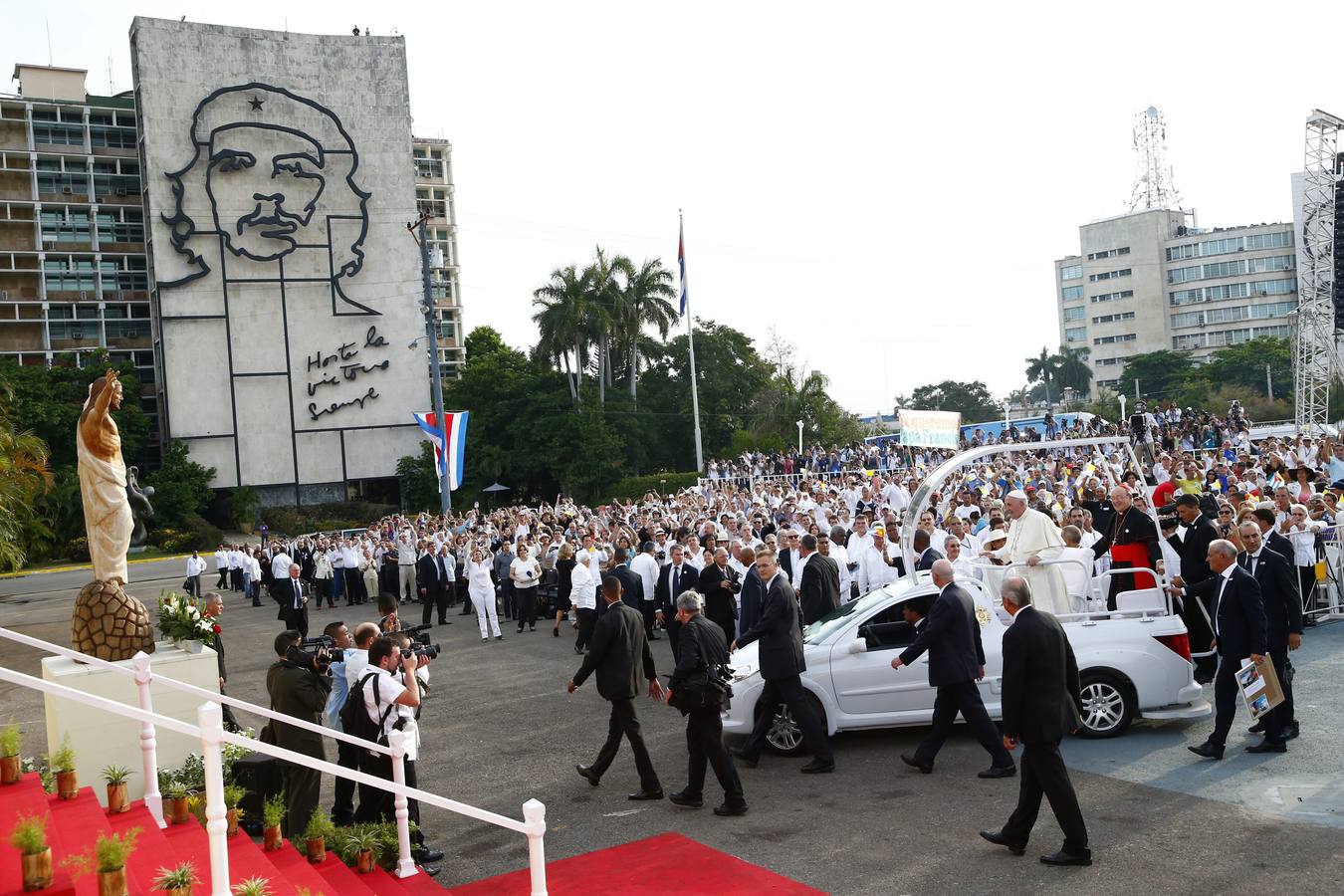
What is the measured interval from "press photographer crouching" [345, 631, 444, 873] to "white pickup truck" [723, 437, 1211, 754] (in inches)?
136

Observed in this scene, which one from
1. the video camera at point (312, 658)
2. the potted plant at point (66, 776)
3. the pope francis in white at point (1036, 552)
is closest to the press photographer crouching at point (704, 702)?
the video camera at point (312, 658)

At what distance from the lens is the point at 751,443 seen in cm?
4994

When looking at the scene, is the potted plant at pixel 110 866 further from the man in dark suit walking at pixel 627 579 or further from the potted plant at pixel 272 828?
the man in dark suit walking at pixel 627 579

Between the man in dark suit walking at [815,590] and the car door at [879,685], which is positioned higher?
the man in dark suit walking at [815,590]

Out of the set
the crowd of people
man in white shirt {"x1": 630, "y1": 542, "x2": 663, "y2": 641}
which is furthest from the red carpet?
man in white shirt {"x1": 630, "y1": 542, "x2": 663, "y2": 641}

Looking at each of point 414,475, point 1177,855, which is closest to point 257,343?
point 414,475

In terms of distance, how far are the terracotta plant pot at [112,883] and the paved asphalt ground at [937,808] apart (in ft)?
10.0

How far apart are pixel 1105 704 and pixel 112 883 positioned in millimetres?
8161

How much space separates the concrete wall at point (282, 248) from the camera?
58.7 meters

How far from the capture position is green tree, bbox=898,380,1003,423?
106 meters

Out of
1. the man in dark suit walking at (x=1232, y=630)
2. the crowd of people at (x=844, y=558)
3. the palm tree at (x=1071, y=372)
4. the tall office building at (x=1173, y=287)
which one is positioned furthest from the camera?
the palm tree at (x=1071, y=372)

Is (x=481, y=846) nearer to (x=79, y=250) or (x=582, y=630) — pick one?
(x=582, y=630)

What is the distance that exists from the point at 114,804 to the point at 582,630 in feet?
34.2

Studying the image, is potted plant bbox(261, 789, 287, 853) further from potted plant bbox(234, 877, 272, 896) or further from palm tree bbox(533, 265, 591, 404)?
palm tree bbox(533, 265, 591, 404)
